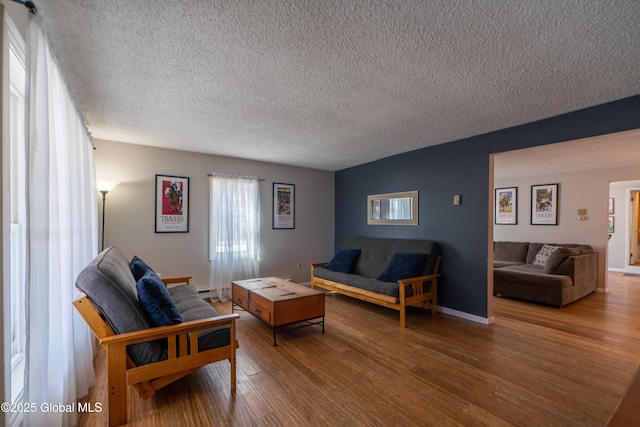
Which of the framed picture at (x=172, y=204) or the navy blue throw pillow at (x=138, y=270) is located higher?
the framed picture at (x=172, y=204)

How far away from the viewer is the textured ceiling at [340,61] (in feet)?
4.82

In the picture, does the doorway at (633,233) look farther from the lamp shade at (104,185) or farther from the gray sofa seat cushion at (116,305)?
the lamp shade at (104,185)

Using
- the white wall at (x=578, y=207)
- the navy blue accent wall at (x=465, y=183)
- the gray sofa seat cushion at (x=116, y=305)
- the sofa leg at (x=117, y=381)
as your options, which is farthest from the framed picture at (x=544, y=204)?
the sofa leg at (x=117, y=381)

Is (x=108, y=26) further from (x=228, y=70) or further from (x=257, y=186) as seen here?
(x=257, y=186)

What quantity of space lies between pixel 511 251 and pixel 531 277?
154cm

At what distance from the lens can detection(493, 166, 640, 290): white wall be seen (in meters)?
5.05

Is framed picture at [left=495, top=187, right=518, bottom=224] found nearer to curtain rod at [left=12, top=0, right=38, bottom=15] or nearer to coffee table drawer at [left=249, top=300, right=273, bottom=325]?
coffee table drawer at [left=249, top=300, right=273, bottom=325]

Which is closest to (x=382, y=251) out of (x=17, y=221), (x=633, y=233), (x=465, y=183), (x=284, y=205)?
(x=465, y=183)

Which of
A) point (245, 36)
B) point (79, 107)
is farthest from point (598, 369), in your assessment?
point (79, 107)

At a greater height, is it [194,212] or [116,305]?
[194,212]

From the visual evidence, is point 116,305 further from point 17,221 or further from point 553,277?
point 553,277

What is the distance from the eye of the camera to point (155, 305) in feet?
6.30

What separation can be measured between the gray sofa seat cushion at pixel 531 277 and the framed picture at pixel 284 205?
3.64 metres

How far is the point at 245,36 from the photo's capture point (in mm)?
1664
